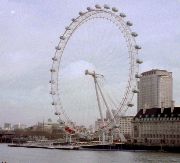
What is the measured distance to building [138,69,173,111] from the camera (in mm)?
148125

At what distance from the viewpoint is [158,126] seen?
8450 centimetres

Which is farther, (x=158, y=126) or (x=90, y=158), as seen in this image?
(x=158, y=126)

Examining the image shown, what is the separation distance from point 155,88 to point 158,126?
214 feet

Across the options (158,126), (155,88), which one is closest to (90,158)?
(158,126)

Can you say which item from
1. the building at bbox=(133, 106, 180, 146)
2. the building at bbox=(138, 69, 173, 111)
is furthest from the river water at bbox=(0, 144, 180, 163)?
the building at bbox=(138, 69, 173, 111)

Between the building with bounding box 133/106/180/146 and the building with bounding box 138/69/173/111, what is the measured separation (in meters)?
57.1

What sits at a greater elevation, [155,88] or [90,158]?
[155,88]

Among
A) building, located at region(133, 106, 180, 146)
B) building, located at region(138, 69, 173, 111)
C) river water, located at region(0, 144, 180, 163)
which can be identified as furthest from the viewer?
building, located at region(138, 69, 173, 111)

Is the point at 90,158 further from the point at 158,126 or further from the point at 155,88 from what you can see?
the point at 155,88

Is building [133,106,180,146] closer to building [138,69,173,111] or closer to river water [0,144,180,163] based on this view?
river water [0,144,180,163]

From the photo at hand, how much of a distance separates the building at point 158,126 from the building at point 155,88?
5715 centimetres

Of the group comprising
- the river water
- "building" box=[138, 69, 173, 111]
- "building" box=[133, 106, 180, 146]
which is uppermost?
"building" box=[138, 69, 173, 111]

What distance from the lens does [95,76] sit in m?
61.3

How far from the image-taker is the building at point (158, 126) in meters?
81.4
